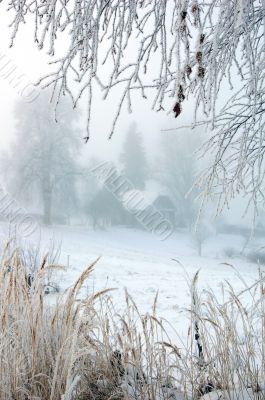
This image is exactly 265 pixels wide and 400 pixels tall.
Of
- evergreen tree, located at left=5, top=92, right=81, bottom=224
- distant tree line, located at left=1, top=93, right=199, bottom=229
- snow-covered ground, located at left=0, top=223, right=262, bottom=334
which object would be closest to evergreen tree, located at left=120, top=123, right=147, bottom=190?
distant tree line, located at left=1, top=93, right=199, bottom=229

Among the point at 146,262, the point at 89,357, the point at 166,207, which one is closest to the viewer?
the point at 89,357

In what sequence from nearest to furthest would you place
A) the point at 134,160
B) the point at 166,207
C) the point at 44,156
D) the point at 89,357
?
1. the point at 89,357
2. the point at 44,156
3. the point at 166,207
4. the point at 134,160

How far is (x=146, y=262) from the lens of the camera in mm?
17062

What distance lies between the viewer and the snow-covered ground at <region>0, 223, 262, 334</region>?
7.66m

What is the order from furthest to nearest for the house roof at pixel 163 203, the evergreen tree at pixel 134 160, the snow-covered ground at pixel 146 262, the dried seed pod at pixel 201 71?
the evergreen tree at pixel 134 160 < the house roof at pixel 163 203 < the snow-covered ground at pixel 146 262 < the dried seed pod at pixel 201 71

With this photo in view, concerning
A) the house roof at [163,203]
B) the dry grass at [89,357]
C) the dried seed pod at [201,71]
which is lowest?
the dry grass at [89,357]

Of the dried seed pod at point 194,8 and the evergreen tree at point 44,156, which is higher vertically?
the evergreen tree at point 44,156

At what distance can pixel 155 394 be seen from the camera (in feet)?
Result: 7.16

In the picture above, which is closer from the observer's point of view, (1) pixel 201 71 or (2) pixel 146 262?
(1) pixel 201 71

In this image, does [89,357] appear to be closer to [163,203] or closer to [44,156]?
[44,156]

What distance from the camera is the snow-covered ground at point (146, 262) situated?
7660 mm

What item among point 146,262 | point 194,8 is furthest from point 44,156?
point 194,8

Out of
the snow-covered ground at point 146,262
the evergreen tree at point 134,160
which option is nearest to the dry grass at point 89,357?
the snow-covered ground at point 146,262

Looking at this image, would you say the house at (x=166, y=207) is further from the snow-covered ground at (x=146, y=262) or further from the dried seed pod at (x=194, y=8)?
the dried seed pod at (x=194, y=8)
